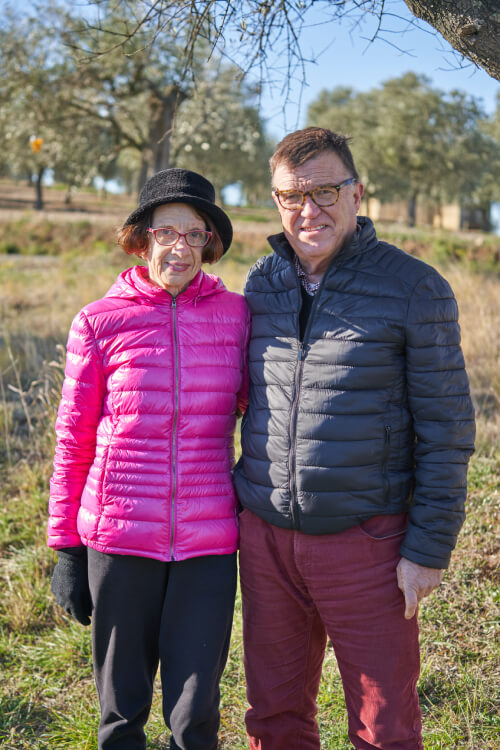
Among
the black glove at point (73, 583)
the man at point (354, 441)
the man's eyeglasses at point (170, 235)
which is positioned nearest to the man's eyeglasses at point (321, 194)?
the man at point (354, 441)

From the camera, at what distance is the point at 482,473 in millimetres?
4203

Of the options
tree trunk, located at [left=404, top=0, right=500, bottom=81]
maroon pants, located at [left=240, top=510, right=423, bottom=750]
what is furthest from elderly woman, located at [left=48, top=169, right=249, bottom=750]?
tree trunk, located at [left=404, top=0, right=500, bottom=81]

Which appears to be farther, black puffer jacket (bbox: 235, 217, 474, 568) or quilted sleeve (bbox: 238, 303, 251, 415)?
quilted sleeve (bbox: 238, 303, 251, 415)

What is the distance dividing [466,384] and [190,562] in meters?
1.07

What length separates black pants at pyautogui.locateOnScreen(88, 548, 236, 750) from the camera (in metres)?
2.13

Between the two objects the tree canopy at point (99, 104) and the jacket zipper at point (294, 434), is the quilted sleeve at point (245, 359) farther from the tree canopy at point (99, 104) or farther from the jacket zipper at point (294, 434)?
the tree canopy at point (99, 104)

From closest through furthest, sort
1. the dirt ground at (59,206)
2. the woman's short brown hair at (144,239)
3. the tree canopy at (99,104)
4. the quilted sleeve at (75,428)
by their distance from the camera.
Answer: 1. the quilted sleeve at (75,428)
2. the woman's short brown hair at (144,239)
3. the tree canopy at (99,104)
4. the dirt ground at (59,206)

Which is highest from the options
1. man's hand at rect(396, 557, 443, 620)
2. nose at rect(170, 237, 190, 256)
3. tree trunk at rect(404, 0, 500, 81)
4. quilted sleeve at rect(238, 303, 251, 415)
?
tree trunk at rect(404, 0, 500, 81)

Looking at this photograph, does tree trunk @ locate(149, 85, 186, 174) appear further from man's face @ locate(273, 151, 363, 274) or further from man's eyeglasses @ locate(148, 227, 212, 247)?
man's face @ locate(273, 151, 363, 274)

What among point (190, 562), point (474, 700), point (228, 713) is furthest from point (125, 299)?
point (474, 700)

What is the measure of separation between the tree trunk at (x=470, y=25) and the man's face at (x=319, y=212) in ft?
2.03

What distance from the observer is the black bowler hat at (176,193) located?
7.19 ft

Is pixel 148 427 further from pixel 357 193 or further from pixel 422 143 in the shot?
pixel 422 143

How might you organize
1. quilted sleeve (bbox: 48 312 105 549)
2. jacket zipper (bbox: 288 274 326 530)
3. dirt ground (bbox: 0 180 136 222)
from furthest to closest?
dirt ground (bbox: 0 180 136 222), quilted sleeve (bbox: 48 312 105 549), jacket zipper (bbox: 288 274 326 530)
